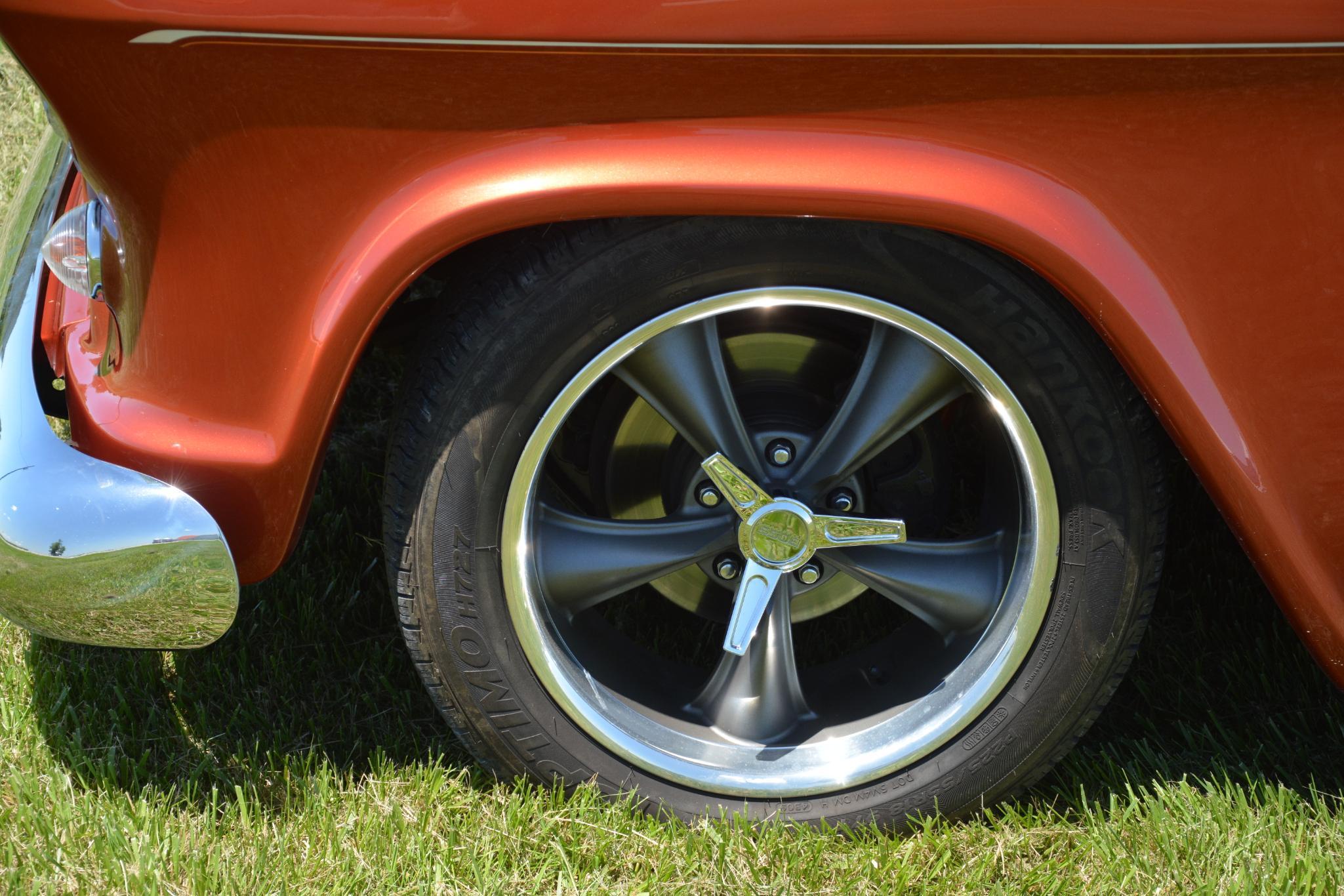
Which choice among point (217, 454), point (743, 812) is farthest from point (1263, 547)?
point (217, 454)

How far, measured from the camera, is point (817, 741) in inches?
71.5

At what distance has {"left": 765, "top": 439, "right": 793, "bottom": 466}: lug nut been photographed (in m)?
1.89

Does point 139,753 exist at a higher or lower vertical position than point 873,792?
higher

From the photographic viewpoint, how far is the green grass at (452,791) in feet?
5.64

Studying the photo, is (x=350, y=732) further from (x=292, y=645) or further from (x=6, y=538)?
(x=6, y=538)

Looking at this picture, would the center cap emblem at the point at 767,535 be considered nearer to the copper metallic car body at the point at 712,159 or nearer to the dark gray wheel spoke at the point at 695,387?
the dark gray wheel spoke at the point at 695,387

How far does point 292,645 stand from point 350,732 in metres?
0.26

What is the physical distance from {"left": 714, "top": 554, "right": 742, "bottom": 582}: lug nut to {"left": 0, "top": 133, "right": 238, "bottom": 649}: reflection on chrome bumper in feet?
2.56

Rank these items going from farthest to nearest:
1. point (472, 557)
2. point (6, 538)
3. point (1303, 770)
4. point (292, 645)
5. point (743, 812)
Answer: point (292, 645) < point (1303, 770) < point (743, 812) < point (472, 557) < point (6, 538)

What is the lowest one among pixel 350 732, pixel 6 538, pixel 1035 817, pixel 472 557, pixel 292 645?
pixel 1035 817

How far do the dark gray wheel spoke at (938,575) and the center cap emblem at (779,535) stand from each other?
0.44 feet

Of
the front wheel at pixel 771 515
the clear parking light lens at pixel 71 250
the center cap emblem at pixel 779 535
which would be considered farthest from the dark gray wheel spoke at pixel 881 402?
the clear parking light lens at pixel 71 250

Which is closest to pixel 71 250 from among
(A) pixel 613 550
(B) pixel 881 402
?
(A) pixel 613 550

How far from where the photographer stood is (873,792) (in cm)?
177
